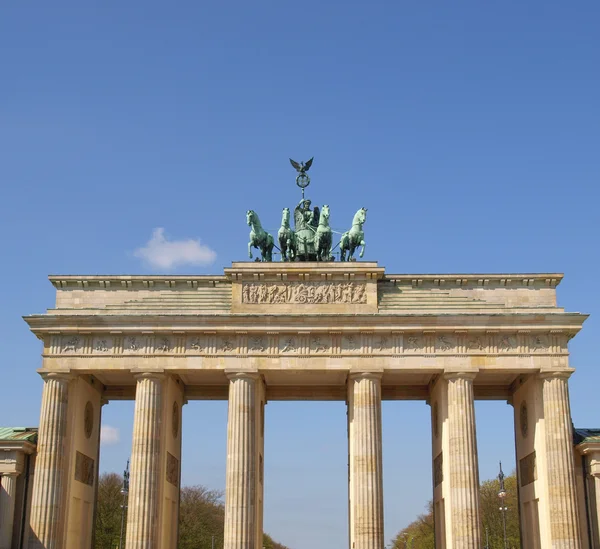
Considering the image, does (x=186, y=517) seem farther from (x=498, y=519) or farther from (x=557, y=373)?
(x=557, y=373)

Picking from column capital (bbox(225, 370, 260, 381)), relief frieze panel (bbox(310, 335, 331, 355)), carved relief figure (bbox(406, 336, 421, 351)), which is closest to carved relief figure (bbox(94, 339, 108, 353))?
column capital (bbox(225, 370, 260, 381))

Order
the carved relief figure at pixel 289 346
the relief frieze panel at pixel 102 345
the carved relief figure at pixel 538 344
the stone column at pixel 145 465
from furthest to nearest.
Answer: the relief frieze panel at pixel 102 345 < the carved relief figure at pixel 289 346 < the carved relief figure at pixel 538 344 < the stone column at pixel 145 465

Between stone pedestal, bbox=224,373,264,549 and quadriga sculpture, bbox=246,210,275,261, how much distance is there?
294 inches

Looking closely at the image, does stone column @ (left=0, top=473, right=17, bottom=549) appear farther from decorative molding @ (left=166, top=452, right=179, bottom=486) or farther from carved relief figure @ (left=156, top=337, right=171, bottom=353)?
carved relief figure @ (left=156, top=337, right=171, bottom=353)

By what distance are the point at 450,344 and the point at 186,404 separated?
16821 mm

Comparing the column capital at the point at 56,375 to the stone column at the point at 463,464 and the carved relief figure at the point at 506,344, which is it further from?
the carved relief figure at the point at 506,344

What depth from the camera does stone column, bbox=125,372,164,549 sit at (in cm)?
4331

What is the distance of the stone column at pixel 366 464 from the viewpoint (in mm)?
43188

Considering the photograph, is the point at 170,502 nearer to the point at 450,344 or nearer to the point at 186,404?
the point at 186,404

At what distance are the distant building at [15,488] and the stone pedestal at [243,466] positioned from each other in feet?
35.1

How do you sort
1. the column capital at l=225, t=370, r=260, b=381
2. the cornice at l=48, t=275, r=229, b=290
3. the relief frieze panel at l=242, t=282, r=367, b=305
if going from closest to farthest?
1. the column capital at l=225, t=370, r=260, b=381
2. the relief frieze panel at l=242, t=282, r=367, b=305
3. the cornice at l=48, t=275, r=229, b=290

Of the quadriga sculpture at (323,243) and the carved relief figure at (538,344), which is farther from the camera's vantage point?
the quadriga sculpture at (323,243)

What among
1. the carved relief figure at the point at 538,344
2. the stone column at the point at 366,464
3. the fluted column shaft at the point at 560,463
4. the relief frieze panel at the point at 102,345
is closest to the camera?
the fluted column shaft at the point at 560,463

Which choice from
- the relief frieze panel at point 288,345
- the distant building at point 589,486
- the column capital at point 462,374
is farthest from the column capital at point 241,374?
the distant building at point 589,486
